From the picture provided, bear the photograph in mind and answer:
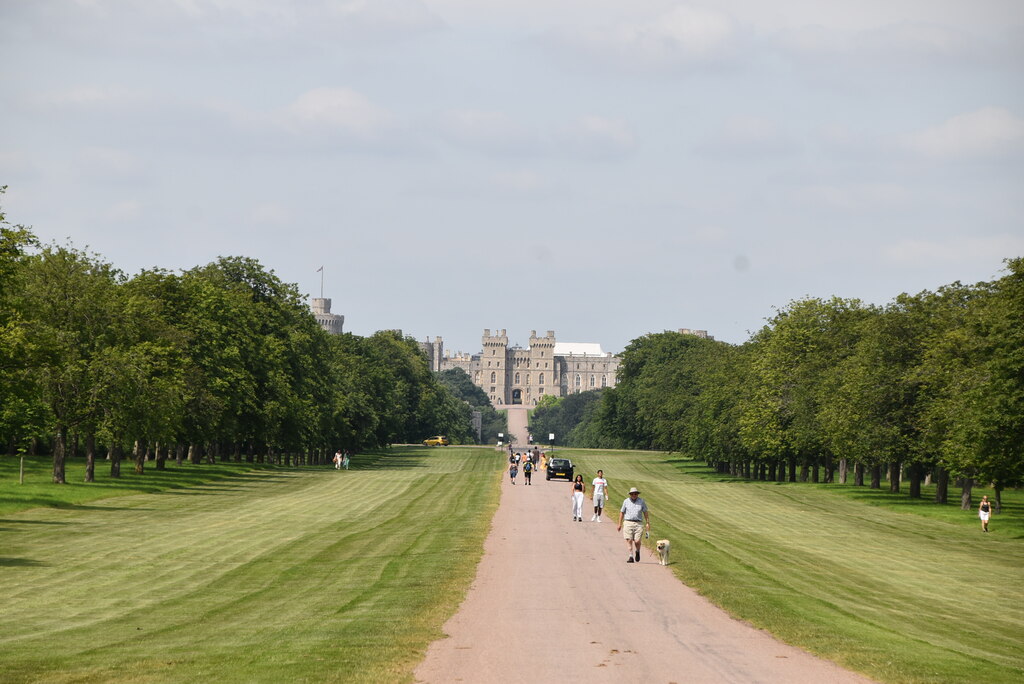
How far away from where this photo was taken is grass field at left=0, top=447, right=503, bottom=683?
18.5 meters

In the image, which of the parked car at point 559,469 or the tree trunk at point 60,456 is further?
the parked car at point 559,469

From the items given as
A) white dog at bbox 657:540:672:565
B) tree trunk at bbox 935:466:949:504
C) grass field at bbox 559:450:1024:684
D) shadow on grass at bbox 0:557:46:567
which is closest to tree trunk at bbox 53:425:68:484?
grass field at bbox 559:450:1024:684

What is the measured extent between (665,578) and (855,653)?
33.0ft

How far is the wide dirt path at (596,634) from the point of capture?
17.2 meters

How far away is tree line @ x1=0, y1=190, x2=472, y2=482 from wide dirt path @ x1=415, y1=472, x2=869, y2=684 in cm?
2484

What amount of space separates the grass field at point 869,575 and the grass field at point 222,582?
20.8 feet

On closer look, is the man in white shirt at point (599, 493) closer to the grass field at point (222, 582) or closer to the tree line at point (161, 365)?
the grass field at point (222, 582)

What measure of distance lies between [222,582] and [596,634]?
41.3 ft

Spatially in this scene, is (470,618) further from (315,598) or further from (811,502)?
(811,502)

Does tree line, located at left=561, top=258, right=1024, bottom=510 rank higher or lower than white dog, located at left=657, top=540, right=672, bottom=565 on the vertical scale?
higher

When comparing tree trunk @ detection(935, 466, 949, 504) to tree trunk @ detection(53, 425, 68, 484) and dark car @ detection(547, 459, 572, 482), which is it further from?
tree trunk @ detection(53, 425, 68, 484)

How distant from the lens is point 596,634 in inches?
806


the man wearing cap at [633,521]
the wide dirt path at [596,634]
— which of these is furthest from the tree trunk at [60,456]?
the man wearing cap at [633,521]

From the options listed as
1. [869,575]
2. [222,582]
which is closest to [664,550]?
[869,575]
